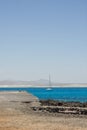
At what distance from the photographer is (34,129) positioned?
116 ft

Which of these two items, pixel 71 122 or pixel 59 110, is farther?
pixel 59 110

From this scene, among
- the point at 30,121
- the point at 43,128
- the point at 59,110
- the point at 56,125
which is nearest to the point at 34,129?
the point at 43,128

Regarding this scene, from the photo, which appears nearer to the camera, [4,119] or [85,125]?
[85,125]

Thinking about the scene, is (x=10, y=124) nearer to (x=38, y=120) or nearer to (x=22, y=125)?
(x=22, y=125)

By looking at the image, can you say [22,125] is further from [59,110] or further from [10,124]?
[59,110]

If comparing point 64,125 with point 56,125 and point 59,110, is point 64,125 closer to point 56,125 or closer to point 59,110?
point 56,125

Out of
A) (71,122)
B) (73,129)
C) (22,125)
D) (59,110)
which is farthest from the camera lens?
(59,110)

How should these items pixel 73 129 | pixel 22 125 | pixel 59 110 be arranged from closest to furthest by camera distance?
1. pixel 73 129
2. pixel 22 125
3. pixel 59 110

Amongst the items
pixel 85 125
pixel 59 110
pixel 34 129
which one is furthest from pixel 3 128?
pixel 59 110

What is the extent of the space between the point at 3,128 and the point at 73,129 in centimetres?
621

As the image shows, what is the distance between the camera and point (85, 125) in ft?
125

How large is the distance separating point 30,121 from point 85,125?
20.8 feet

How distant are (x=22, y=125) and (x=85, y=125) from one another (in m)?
6.05

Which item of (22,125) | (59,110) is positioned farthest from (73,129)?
(59,110)
